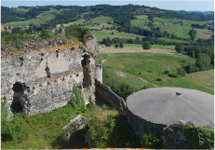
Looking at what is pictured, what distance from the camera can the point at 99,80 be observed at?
18.9 metres

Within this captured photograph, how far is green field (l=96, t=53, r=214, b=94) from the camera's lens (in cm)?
4049

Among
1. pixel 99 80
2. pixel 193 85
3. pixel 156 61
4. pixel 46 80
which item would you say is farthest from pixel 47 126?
pixel 156 61

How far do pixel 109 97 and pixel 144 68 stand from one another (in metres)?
36.6

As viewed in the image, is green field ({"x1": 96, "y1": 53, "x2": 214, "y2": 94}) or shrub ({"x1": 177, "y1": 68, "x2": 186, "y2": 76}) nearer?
green field ({"x1": 96, "y1": 53, "x2": 214, "y2": 94})

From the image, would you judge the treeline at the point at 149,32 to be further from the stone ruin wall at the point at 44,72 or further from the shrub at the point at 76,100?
the shrub at the point at 76,100

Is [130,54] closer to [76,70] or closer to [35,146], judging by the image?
[76,70]

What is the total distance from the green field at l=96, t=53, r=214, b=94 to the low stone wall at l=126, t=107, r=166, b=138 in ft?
87.4

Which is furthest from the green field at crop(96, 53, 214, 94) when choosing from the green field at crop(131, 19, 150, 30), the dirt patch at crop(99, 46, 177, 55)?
the green field at crop(131, 19, 150, 30)

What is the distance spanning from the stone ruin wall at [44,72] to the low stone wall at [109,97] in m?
2.70

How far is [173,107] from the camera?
30.9 feet

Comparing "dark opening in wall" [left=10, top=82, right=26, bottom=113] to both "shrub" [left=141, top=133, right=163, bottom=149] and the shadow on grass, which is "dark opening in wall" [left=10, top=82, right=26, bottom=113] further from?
"shrub" [left=141, top=133, right=163, bottom=149]

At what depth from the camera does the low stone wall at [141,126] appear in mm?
8688

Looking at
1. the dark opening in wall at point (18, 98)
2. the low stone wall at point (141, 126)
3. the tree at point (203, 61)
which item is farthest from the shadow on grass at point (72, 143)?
the tree at point (203, 61)

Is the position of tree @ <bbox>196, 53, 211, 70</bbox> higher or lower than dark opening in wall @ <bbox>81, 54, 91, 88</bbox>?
lower
